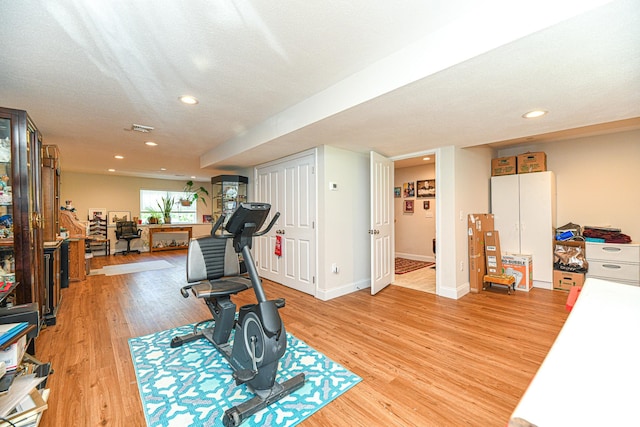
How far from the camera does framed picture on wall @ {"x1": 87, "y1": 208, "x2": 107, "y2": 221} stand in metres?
7.52

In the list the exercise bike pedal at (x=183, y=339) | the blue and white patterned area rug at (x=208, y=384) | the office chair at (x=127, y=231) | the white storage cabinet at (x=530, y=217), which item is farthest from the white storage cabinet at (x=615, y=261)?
the office chair at (x=127, y=231)

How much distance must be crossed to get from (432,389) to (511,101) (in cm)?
222

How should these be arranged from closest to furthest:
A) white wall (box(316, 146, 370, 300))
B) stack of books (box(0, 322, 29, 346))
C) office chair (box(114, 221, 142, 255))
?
1. stack of books (box(0, 322, 29, 346))
2. white wall (box(316, 146, 370, 300))
3. office chair (box(114, 221, 142, 255))

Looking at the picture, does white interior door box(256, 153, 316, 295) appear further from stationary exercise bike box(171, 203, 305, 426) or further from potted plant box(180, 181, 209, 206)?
potted plant box(180, 181, 209, 206)

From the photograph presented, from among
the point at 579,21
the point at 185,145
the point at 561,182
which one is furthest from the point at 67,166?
the point at 561,182

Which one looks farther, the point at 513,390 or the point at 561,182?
the point at 561,182

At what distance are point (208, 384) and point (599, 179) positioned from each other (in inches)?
218

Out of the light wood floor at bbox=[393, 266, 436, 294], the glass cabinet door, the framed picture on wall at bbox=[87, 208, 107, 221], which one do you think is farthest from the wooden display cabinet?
the framed picture on wall at bbox=[87, 208, 107, 221]

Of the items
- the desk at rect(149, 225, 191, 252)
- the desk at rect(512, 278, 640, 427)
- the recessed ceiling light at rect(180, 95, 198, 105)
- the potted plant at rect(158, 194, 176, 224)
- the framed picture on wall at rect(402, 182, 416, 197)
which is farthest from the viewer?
the potted plant at rect(158, 194, 176, 224)

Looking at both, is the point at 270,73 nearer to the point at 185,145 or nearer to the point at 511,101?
the point at 511,101

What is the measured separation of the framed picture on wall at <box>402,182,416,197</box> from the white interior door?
137 inches

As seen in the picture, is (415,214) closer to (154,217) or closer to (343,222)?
(343,222)

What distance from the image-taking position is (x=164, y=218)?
8484 millimetres

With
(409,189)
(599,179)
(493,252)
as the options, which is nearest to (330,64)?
(493,252)
